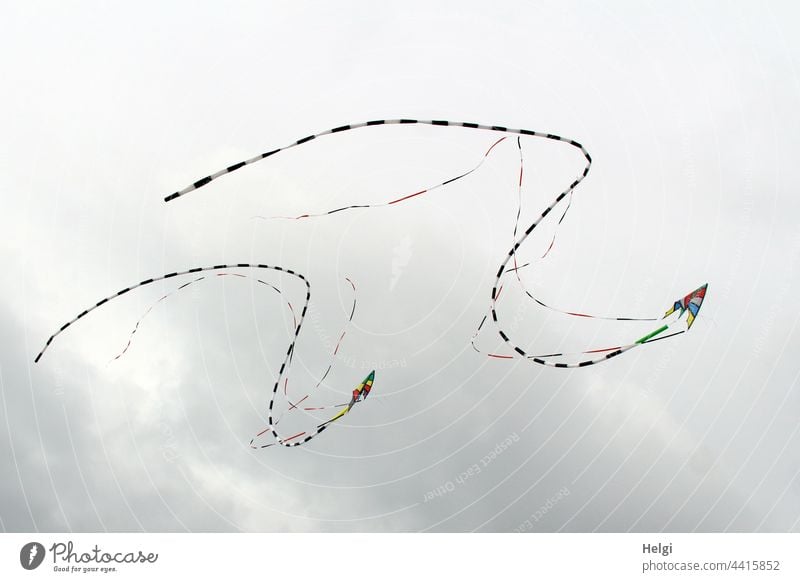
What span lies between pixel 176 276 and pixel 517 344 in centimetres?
1032
